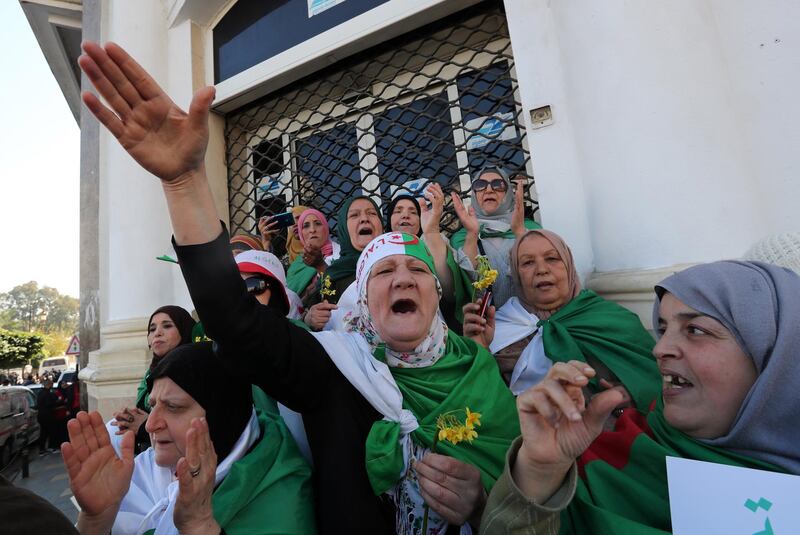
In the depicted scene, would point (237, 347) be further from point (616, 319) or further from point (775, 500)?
point (616, 319)

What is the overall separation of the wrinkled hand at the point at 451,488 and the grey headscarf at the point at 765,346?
64 cm

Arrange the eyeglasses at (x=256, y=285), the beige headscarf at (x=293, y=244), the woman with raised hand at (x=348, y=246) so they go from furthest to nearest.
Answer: the beige headscarf at (x=293, y=244) < the woman with raised hand at (x=348, y=246) < the eyeglasses at (x=256, y=285)

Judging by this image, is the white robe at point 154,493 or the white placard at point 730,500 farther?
the white robe at point 154,493

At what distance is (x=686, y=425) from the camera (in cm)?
109

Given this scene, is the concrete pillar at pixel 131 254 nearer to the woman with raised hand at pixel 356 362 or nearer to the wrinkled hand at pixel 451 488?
the woman with raised hand at pixel 356 362

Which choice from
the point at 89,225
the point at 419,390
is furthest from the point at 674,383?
the point at 89,225

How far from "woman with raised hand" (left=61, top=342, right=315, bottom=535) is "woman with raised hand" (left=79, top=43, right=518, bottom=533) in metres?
0.16

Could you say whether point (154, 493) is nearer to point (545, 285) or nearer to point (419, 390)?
point (419, 390)

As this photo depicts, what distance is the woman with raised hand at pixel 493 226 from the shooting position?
8.05 ft

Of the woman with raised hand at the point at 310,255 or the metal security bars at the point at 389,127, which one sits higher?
the metal security bars at the point at 389,127

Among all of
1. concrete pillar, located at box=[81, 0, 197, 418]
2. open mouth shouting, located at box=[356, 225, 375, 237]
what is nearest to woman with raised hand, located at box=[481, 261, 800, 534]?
open mouth shouting, located at box=[356, 225, 375, 237]

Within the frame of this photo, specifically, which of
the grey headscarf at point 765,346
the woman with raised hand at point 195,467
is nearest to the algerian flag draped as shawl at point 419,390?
the woman with raised hand at point 195,467

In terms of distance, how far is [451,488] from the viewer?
1.19 meters

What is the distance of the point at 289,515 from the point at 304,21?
456cm
